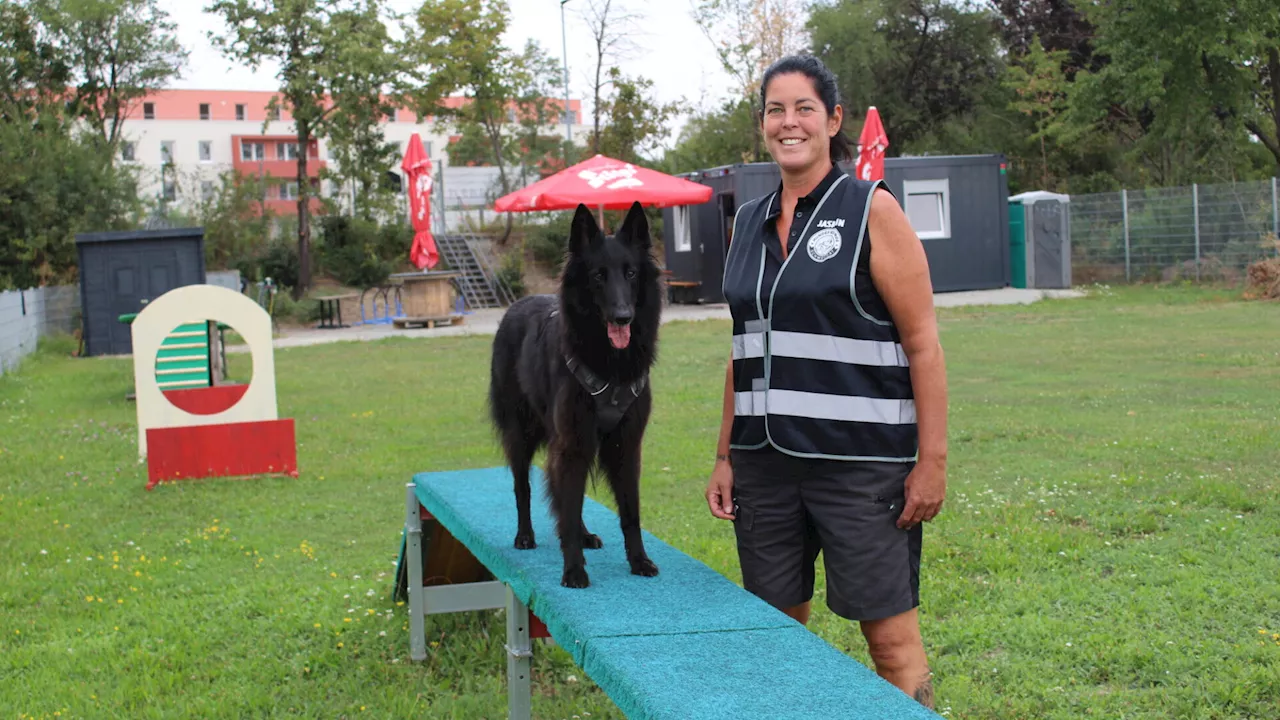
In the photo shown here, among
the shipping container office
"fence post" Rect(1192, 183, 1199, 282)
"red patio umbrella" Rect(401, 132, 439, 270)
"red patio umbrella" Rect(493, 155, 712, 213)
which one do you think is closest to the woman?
"red patio umbrella" Rect(493, 155, 712, 213)

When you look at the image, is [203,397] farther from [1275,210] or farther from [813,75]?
[1275,210]

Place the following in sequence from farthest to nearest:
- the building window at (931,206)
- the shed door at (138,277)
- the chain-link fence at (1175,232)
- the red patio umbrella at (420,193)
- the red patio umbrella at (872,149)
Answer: the building window at (931,206) < the red patio umbrella at (420,193) < the chain-link fence at (1175,232) < the red patio umbrella at (872,149) < the shed door at (138,277)

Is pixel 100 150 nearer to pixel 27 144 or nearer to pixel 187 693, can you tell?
pixel 27 144

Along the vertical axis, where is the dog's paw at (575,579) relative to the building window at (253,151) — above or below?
below

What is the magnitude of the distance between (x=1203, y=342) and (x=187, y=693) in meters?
13.3

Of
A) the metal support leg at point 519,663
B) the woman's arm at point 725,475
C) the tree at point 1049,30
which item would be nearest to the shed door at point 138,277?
the metal support leg at point 519,663

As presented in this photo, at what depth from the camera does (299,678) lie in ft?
15.2

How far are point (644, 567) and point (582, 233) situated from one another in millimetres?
1108

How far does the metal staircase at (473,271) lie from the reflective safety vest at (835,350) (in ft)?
84.9

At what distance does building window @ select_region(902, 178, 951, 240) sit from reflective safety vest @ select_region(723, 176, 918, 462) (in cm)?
2375

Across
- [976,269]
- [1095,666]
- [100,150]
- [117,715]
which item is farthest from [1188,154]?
[117,715]

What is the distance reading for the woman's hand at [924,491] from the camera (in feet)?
9.46

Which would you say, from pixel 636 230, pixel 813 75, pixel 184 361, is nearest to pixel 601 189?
pixel 184 361

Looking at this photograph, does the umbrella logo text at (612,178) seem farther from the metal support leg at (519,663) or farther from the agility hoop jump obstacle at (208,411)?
the metal support leg at (519,663)
